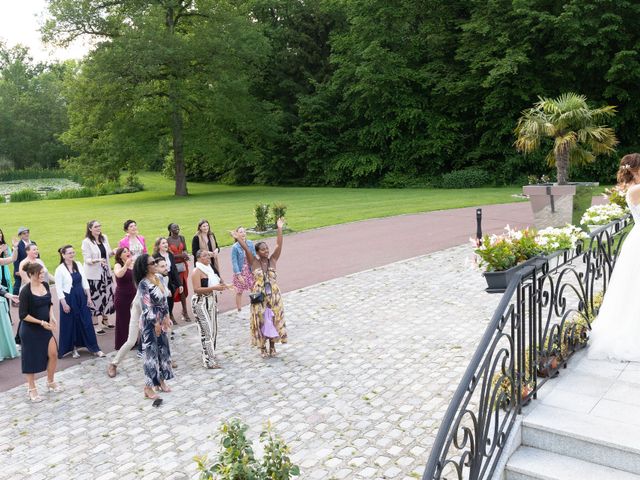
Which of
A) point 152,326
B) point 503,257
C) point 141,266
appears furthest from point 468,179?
point 503,257

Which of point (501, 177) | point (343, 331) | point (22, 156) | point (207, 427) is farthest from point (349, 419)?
point (22, 156)

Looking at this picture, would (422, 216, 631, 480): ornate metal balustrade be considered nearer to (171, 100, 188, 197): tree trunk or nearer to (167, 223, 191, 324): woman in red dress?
(167, 223, 191, 324): woman in red dress

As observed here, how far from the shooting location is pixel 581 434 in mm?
4477

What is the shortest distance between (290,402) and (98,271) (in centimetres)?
545

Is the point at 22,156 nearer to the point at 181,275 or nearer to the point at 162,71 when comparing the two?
the point at 162,71

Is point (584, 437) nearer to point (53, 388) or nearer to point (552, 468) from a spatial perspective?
point (552, 468)

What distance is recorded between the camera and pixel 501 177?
4091cm

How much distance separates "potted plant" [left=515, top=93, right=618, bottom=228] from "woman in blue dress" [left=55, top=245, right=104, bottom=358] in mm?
13121

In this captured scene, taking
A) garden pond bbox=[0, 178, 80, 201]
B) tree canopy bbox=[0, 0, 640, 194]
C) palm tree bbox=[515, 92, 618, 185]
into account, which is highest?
tree canopy bbox=[0, 0, 640, 194]

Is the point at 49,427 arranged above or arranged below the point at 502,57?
below

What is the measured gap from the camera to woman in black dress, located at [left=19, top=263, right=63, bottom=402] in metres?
8.16

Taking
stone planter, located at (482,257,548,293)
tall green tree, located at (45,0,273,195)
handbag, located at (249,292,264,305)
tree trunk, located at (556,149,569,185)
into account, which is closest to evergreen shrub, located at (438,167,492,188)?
tall green tree, located at (45,0,273,195)

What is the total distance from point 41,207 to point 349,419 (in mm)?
40852

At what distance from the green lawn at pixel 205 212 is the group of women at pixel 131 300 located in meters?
8.48
